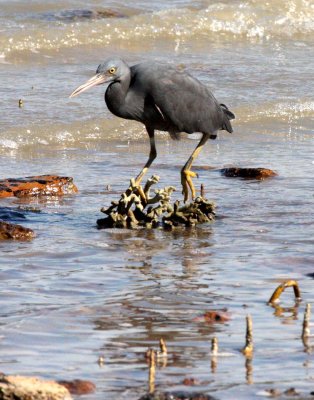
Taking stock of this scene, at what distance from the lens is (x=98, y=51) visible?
13.4 meters

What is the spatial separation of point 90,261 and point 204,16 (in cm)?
1006

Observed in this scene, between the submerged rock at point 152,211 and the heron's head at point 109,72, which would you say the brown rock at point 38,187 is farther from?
the submerged rock at point 152,211

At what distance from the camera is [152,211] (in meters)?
6.57

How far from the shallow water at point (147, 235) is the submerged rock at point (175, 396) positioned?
0.16 metres

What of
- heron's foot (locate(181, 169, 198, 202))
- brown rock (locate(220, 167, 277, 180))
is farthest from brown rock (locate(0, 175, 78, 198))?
brown rock (locate(220, 167, 277, 180))

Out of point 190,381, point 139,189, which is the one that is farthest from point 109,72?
point 190,381

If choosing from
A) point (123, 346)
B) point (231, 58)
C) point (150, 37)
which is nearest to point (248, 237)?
point (123, 346)

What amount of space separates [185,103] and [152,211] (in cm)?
100

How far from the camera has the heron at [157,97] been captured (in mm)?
Answer: 7055

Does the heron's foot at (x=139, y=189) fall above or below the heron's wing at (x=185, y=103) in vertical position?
below

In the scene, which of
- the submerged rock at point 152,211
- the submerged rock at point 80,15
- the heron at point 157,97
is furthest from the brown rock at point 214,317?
the submerged rock at point 80,15

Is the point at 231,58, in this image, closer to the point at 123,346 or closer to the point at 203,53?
the point at 203,53

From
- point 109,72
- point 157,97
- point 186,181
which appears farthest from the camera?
point 186,181

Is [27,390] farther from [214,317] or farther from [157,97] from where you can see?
[157,97]
